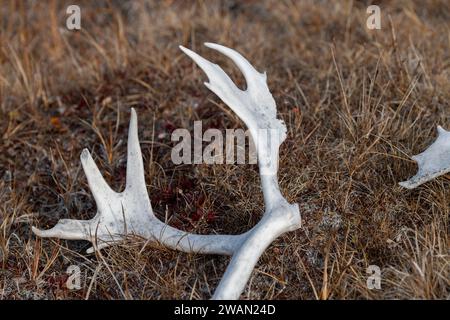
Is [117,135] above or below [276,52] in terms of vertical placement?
below

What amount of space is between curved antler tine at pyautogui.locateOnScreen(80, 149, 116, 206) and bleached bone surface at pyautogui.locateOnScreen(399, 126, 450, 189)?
4.23 feet

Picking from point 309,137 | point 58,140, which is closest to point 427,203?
point 309,137

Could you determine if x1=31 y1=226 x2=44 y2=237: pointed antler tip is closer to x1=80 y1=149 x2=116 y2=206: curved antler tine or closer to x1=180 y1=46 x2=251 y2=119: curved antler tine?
x1=80 y1=149 x2=116 y2=206: curved antler tine

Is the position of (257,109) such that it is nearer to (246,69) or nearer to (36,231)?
(246,69)

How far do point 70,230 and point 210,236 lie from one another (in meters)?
0.61

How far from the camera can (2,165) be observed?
3566mm

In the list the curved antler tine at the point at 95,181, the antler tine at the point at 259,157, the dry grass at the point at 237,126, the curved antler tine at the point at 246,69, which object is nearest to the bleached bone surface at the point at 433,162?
the dry grass at the point at 237,126

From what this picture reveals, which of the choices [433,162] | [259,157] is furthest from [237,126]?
[433,162]

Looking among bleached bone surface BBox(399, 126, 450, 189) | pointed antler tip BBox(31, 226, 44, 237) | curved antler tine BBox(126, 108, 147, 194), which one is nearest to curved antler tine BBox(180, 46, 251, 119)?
curved antler tine BBox(126, 108, 147, 194)

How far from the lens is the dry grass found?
2.70 metres

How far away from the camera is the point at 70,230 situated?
2.79 meters

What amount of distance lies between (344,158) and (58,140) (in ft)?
5.32

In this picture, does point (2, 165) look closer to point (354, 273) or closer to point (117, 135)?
point (117, 135)

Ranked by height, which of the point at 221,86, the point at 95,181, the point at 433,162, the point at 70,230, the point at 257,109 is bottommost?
the point at 70,230
